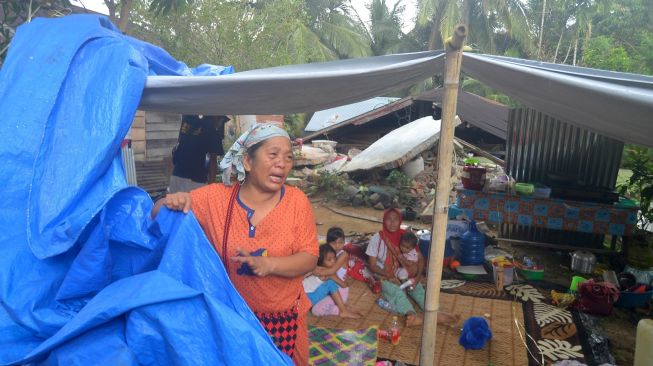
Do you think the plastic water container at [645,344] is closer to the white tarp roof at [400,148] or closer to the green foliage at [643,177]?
the green foliage at [643,177]

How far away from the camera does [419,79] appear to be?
294 cm

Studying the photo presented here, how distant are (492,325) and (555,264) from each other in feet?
7.75

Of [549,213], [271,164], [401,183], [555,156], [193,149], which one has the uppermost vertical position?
[271,164]

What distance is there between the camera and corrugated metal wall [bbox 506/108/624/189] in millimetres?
6055

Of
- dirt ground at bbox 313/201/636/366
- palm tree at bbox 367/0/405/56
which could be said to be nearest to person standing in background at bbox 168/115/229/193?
dirt ground at bbox 313/201/636/366

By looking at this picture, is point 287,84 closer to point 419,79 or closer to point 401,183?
point 419,79

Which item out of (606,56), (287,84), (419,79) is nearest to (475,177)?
(419,79)

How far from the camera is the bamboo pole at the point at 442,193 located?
2.35 metres

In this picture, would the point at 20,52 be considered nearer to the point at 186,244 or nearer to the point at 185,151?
the point at 186,244

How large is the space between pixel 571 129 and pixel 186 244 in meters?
5.86

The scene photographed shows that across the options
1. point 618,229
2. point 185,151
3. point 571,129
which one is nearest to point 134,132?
point 185,151

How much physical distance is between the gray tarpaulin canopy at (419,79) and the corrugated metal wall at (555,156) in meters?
3.51

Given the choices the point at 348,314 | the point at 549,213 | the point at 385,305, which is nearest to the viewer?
the point at 348,314

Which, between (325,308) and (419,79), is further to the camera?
(325,308)
